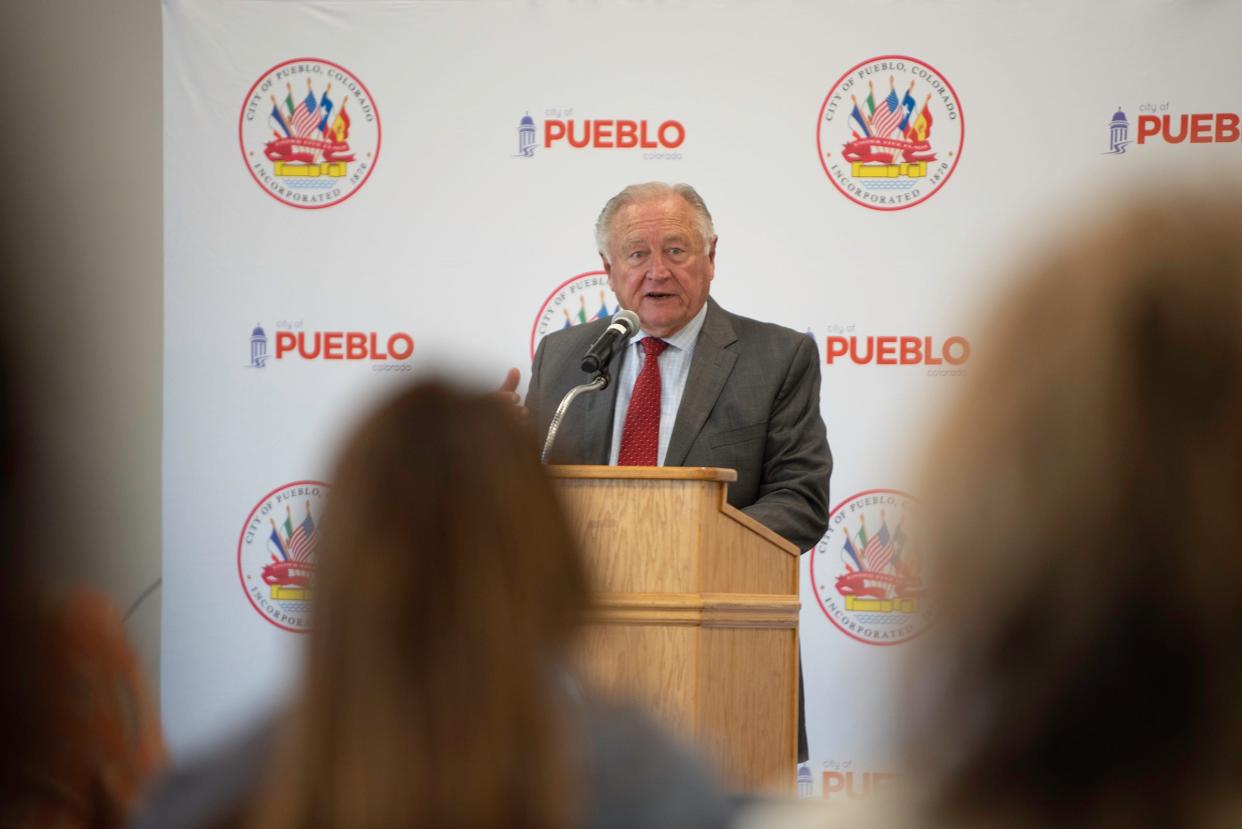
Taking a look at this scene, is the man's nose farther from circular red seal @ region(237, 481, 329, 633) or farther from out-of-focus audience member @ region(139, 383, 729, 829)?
out-of-focus audience member @ region(139, 383, 729, 829)

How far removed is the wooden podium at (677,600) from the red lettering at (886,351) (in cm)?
241

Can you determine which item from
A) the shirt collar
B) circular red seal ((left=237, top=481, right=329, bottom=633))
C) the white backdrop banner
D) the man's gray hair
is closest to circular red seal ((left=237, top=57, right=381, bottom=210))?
the white backdrop banner

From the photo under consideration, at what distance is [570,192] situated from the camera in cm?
580

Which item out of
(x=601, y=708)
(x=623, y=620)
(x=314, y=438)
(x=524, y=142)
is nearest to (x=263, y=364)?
(x=314, y=438)

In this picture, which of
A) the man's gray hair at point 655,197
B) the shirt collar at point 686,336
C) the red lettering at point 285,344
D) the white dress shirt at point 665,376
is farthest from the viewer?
the red lettering at point 285,344

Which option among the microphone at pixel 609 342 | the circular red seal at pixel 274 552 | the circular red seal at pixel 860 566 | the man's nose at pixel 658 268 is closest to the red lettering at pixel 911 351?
Result: the circular red seal at pixel 860 566

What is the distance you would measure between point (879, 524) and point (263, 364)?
2688 millimetres

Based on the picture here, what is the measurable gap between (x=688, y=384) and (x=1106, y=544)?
3492 mm

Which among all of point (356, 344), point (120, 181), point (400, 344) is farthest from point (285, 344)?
point (120, 181)

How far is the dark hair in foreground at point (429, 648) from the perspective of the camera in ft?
3.30

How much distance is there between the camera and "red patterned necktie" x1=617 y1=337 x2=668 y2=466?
428 cm

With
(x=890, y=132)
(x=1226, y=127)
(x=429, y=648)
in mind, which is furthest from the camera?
(x=890, y=132)

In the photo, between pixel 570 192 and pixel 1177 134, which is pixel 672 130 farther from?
pixel 1177 134

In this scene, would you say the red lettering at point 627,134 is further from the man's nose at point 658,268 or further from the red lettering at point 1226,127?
the red lettering at point 1226,127
